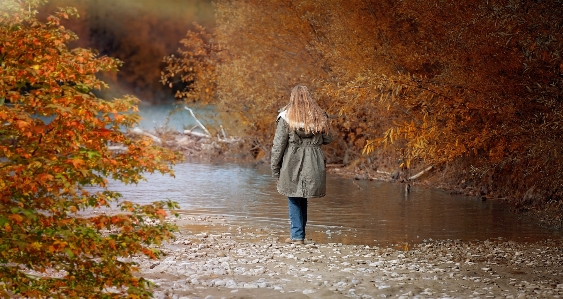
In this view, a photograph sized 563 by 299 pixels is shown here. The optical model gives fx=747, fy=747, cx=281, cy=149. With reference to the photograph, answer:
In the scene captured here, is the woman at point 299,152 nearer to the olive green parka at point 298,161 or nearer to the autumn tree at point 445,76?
the olive green parka at point 298,161

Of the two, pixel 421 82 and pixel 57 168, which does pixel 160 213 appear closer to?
pixel 57 168

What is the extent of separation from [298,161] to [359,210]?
3800 mm

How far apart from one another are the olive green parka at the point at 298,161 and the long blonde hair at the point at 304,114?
0.23 ft

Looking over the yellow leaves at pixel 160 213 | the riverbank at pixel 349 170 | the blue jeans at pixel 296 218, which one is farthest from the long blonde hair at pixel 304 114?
the riverbank at pixel 349 170

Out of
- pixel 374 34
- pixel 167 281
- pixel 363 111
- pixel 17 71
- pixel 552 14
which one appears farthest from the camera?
pixel 363 111

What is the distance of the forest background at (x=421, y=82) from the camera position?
32.0 ft

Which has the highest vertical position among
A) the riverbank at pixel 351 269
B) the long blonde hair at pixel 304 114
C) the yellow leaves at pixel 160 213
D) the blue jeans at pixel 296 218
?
the long blonde hair at pixel 304 114

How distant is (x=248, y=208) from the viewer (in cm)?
1221

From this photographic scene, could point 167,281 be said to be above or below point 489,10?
below

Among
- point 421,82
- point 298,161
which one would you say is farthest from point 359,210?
point 298,161

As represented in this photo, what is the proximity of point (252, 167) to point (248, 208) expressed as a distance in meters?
8.96

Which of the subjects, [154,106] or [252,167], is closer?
[252,167]

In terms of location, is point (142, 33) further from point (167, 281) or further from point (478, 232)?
point (167, 281)

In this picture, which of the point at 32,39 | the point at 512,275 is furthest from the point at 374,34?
the point at 32,39
